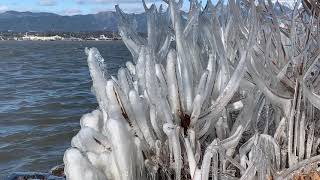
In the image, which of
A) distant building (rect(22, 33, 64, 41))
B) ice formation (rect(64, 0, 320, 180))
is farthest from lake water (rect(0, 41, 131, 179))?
distant building (rect(22, 33, 64, 41))

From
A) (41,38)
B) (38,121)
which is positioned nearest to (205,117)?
(38,121)

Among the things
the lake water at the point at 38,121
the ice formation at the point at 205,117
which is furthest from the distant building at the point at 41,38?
the ice formation at the point at 205,117

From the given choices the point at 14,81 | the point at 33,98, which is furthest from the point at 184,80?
the point at 14,81

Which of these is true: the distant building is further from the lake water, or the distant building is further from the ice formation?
the ice formation

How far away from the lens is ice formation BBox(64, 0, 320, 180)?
2688 mm

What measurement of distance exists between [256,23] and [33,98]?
46.6 ft

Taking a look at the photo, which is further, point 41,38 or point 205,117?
point 41,38

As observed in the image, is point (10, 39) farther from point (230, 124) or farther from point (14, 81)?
point (230, 124)

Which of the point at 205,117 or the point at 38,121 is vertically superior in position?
the point at 38,121

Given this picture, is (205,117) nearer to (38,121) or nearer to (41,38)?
(38,121)

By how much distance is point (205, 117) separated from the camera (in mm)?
2967

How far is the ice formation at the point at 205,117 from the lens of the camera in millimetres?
2688

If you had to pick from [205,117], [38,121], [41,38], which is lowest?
A: [205,117]

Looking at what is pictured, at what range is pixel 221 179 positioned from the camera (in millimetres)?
2824
